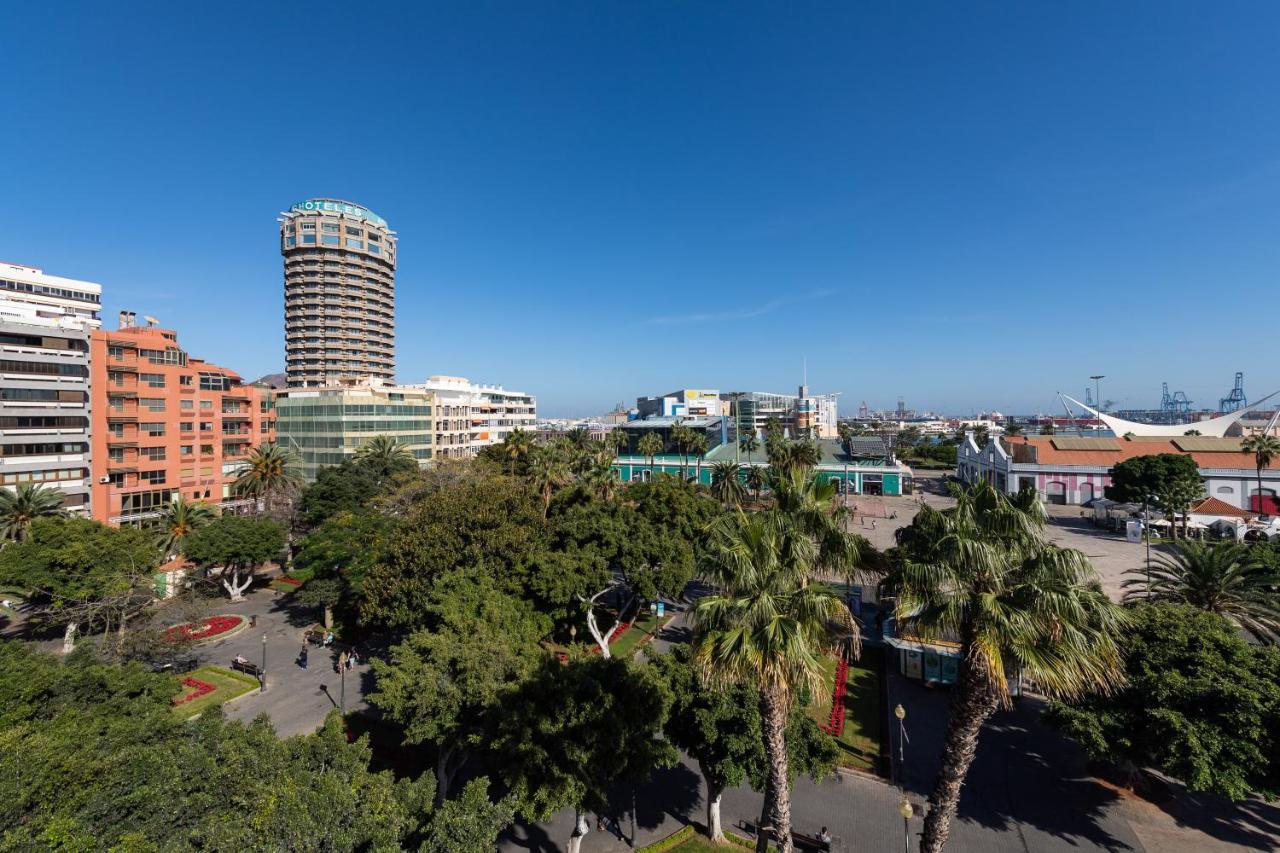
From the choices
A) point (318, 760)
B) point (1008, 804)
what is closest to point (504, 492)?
point (318, 760)

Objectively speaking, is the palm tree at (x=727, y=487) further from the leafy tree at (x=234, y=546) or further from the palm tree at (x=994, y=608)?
the palm tree at (x=994, y=608)

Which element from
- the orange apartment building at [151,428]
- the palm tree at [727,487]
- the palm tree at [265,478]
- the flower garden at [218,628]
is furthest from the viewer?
the palm tree at [727,487]

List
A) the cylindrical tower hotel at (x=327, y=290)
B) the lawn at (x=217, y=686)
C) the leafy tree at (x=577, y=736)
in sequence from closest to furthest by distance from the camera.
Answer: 1. the leafy tree at (x=577, y=736)
2. the lawn at (x=217, y=686)
3. the cylindrical tower hotel at (x=327, y=290)

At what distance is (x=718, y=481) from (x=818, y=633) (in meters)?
49.4

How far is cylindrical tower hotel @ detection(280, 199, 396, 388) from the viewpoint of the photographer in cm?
10575

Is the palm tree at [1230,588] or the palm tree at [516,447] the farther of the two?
the palm tree at [516,447]

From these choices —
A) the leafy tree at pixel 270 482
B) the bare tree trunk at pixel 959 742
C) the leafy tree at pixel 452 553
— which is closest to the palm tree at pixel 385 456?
the leafy tree at pixel 270 482

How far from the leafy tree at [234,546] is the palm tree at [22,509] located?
9.44m

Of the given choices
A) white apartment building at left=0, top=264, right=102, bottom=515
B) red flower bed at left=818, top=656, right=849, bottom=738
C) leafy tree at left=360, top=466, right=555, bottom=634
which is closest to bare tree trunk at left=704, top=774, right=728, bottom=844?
red flower bed at left=818, top=656, right=849, bottom=738

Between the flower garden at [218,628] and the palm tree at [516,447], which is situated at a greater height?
the palm tree at [516,447]

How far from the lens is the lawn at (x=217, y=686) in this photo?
2645cm

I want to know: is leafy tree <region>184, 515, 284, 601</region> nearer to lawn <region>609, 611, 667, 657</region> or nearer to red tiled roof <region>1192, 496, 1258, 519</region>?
lawn <region>609, 611, 667, 657</region>

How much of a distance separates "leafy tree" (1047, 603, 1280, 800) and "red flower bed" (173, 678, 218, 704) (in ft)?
124

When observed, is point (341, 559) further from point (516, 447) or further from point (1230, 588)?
point (1230, 588)
